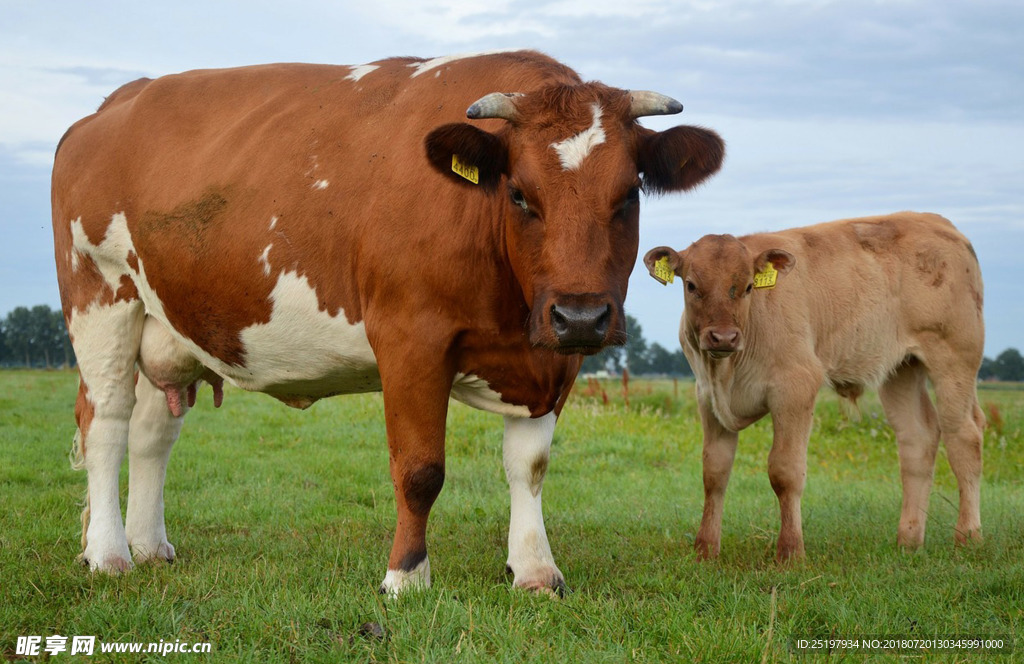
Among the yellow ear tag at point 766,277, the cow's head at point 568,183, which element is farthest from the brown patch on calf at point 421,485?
the yellow ear tag at point 766,277

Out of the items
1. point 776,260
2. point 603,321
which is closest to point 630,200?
point 603,321

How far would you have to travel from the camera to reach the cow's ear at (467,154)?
16.1ft

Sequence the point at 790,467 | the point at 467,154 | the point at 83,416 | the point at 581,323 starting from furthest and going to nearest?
1. the point at 790,467
2. the point at 83,416
3. the point at 467,154
4. the point at 581,323

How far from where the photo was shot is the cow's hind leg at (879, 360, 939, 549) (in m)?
7.99

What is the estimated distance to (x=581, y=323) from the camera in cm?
447

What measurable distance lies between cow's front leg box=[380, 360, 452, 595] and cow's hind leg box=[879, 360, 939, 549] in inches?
175

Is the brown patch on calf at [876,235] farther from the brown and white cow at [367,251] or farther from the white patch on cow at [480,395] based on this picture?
the white patch on cow at [480,395]

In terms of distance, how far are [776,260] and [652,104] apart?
256 centimetres

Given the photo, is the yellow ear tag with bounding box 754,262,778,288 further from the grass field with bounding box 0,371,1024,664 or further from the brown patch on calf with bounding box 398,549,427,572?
the brown patch on calf with bounding box 398,549,427,572

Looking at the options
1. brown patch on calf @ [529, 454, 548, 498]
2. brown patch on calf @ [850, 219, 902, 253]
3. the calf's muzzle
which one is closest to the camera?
brown patch on calf @ [529, 454, 548, 498]

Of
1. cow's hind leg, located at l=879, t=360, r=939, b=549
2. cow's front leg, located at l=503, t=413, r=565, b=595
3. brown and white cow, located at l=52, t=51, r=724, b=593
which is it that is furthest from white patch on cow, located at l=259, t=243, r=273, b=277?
cow's hind leg, located at l=879, t=360, r=939, b=549

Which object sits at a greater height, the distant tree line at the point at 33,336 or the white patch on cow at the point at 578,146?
the white patch on cow at the point at 578,146

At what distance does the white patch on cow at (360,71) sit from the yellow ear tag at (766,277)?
3046 mm

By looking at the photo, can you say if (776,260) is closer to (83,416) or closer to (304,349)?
(304,349)
